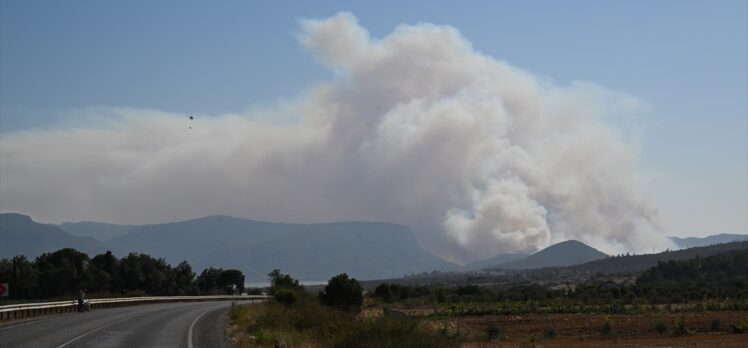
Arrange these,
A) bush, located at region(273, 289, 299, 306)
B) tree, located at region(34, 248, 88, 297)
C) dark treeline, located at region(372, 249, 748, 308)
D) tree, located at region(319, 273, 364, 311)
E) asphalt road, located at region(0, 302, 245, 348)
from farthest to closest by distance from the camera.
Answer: tree, located at region(34, 248, 88, 297)
dark treeline, located at region(372, 249, 748, 308)
tree, located at region(319, 273, 364, 311)
bush, located at region(273, 289, 299, 306)
asphalt road, located at region(0, 302, 245, 348)

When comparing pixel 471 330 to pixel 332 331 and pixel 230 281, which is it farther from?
pixel 230 281

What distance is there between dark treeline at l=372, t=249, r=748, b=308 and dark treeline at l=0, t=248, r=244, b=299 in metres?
29.2

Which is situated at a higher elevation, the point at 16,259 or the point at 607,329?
the point at 16,259

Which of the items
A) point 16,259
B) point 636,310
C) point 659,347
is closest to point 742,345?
point 659,347

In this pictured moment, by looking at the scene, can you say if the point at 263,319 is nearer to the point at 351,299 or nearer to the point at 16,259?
the point at 351,299

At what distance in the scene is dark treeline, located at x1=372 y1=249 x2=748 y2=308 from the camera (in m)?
88.1

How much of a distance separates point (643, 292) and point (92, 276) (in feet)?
218

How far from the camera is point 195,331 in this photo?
3484 centimetres

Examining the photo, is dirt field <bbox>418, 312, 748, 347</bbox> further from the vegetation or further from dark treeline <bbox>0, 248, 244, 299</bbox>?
dark treeline <bbox>0, 248, 244, 299</bbox>

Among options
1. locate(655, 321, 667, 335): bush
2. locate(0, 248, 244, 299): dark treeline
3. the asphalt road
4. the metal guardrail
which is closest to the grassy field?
locate(655, 321, 667, 335): bush

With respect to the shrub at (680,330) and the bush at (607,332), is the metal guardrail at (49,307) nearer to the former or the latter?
the bush at (607,332)

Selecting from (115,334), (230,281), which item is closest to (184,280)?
(230,281)

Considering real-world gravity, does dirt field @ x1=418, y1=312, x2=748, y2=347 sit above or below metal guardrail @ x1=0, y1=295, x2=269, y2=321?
below

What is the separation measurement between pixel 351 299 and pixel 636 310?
78.9 ft
